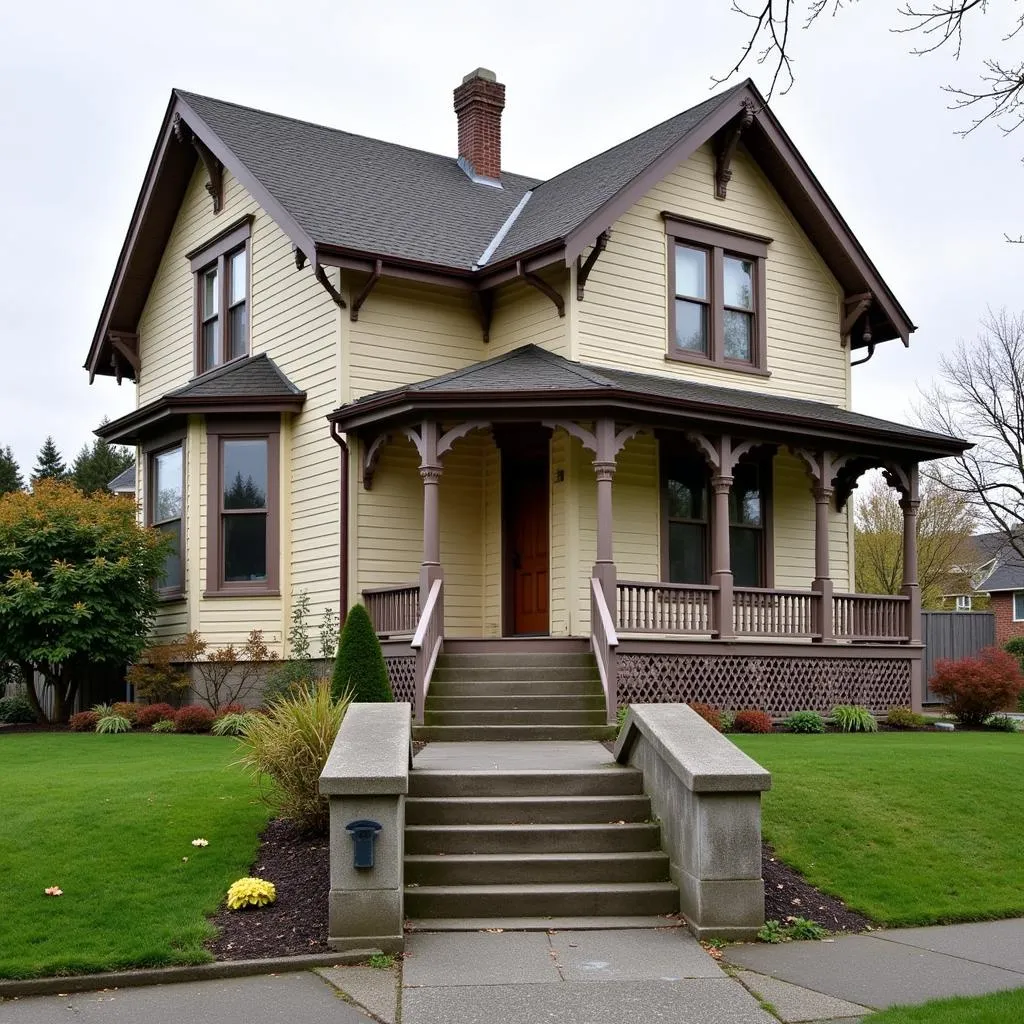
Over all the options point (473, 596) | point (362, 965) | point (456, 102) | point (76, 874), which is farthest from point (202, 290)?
point (362, 965)

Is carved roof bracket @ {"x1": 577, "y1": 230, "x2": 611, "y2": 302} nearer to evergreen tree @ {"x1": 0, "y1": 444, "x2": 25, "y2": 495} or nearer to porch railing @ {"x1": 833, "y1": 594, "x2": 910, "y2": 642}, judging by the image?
porch railing @ {"x1": 833, "y1": 594, "x2": 910, "y2": 642}

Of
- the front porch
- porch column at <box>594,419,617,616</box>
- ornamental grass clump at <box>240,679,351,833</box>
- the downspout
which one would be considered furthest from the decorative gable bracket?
ornamental grass clump at <box>240,679,351,833</box>

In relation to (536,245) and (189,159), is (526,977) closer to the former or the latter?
(536,245)

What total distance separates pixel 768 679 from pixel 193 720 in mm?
7639

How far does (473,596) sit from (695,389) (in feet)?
13.8

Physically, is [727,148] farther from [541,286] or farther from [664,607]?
[664,607]

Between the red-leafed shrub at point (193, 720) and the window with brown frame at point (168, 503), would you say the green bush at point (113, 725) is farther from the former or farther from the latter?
the window with brown frame at point (168, 503)

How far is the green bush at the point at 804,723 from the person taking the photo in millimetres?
16609

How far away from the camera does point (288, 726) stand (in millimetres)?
9734

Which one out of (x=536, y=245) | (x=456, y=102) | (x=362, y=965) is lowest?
(x=362, y=965)

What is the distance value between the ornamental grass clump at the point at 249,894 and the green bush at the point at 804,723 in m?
9.68

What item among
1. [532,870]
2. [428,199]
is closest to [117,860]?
[532,870]

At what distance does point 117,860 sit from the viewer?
8930 millimetres

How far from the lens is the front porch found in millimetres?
15719
